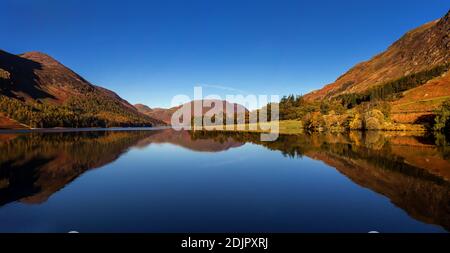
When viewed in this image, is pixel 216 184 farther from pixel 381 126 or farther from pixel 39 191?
pixel 381 126

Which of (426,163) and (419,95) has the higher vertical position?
(419,95)

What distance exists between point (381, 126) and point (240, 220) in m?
134

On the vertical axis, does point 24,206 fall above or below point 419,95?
below

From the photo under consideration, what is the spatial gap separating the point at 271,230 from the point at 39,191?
20.1 metres

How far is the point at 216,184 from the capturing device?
28.6 m

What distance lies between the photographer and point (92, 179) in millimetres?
31156

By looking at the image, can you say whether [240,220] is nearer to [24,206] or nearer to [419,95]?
[24,206]

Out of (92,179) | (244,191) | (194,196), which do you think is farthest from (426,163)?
(92,179)

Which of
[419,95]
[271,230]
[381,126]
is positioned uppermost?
[419,95]
